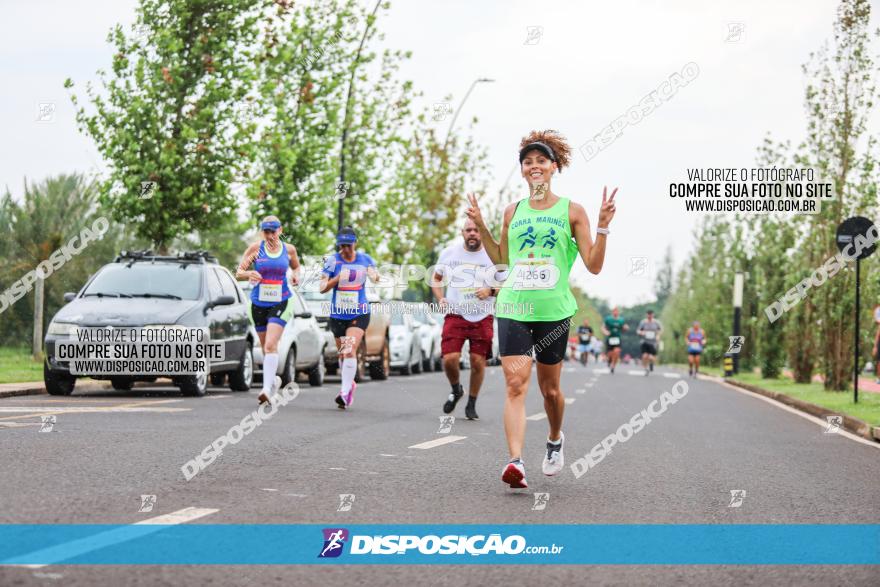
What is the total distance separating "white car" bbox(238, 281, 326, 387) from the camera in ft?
60.2

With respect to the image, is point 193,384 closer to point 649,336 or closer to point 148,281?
point 148,281

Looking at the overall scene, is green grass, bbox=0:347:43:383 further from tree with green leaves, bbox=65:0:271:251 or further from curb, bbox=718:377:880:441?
curb, bbox=718:377:880:441

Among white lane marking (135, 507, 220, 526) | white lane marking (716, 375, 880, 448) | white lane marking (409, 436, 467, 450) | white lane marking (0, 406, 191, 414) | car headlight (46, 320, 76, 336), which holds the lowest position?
white lane marking (716, 375, 880, 448)

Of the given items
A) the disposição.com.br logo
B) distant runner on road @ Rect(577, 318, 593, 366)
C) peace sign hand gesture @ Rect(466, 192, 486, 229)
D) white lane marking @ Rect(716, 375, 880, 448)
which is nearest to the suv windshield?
white lane marking @ Rect(716, 375, 880, 448)

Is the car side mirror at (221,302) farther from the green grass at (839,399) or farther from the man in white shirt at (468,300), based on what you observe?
the green grass at (839,399)

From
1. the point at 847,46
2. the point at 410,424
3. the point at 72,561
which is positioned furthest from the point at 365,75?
the point at 72,561

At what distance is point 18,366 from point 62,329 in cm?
666

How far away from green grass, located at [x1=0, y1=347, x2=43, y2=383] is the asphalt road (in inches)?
126

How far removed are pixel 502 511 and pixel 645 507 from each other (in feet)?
3.17

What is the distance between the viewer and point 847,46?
23844 mm

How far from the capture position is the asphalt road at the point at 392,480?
17.3 ft

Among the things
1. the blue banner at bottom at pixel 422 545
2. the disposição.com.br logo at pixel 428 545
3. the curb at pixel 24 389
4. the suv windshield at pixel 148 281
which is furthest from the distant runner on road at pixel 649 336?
the disposição.com.br logo at pixel 428 545

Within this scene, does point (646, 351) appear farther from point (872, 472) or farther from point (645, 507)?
point (645, 507)

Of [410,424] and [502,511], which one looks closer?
[502,511]
